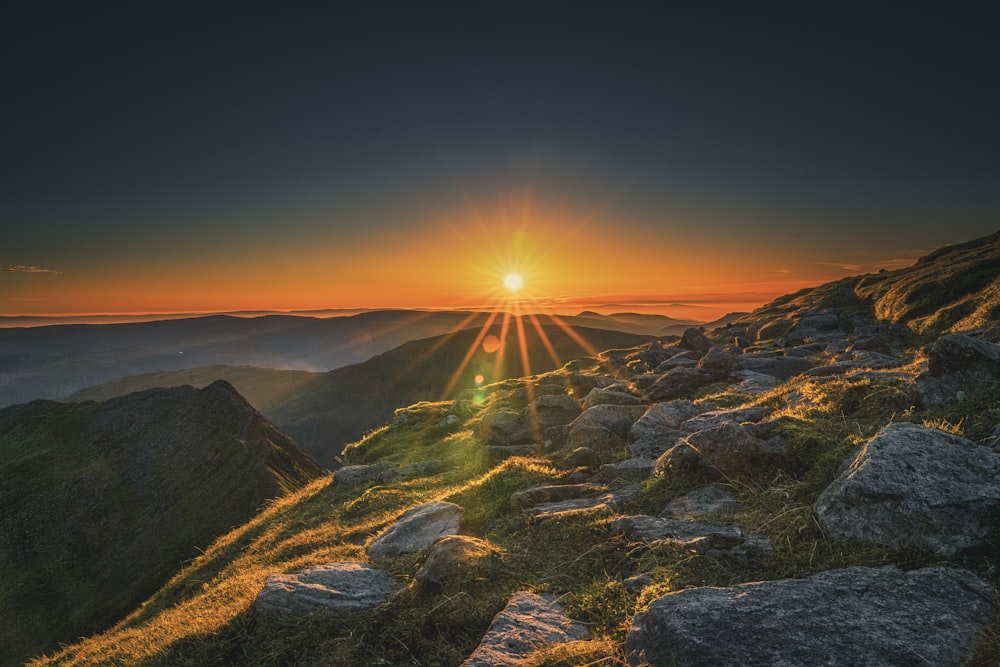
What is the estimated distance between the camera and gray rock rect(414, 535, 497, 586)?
6910 mm

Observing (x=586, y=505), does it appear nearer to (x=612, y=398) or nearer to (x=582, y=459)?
(x=582, y=459)

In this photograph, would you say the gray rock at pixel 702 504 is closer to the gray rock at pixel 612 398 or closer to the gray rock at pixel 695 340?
the gray rock at pixel 612 398

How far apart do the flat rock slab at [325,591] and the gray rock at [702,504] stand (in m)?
4.61

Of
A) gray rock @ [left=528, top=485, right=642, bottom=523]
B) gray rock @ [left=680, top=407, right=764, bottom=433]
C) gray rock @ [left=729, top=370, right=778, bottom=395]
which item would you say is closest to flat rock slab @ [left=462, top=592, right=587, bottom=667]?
gray rock @ [left=528, top=485, right=642, bottom=523]

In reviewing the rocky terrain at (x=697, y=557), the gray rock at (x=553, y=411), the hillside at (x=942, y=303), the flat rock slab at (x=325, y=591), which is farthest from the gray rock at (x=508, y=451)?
the hillside at (x=942, y=303)

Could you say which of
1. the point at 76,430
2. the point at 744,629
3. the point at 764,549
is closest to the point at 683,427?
the point at 764,549

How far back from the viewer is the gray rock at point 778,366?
19531 mm

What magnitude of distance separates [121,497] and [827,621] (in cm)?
6439

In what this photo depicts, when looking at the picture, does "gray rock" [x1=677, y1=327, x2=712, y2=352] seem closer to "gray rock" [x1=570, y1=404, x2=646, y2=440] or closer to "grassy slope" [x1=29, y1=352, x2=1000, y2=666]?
"gray rock" [x1=570, y1=404, x2=646, y2=440]

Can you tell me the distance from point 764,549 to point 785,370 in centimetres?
1619

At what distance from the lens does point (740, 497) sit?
7.68 m

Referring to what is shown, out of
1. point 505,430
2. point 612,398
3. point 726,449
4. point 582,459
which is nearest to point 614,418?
point 582,459

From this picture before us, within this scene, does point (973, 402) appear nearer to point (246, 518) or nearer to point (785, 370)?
point (785, 370)

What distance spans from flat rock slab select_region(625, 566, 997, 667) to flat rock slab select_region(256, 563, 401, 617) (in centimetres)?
422
